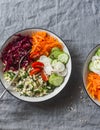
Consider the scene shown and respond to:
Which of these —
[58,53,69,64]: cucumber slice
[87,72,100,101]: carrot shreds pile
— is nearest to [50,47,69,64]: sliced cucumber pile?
[58,53,69,64]: cucumber slice

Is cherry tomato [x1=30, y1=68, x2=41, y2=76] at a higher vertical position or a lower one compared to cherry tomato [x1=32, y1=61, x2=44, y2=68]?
lower

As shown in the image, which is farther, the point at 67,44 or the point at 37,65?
the point at 67,44

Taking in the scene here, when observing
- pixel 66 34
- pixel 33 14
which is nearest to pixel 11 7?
pixel 33 14

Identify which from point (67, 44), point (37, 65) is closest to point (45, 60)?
point (37, 65)

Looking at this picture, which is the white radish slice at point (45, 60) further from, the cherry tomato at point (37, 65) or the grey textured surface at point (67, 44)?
the grey textured surface at point (67, 44)

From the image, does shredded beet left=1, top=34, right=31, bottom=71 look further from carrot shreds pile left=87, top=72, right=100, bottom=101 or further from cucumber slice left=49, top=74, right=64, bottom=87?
carrot shreds pile left=87, top=72, right=100, bottom=101

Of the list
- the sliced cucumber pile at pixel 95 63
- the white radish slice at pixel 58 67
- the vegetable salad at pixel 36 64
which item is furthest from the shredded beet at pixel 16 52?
the sliced cucumber pile at pixel 95 63

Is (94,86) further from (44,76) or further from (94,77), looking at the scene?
(44,76)
